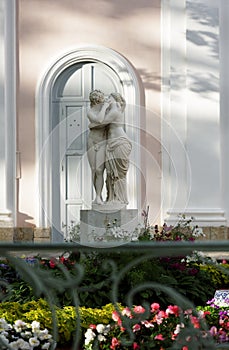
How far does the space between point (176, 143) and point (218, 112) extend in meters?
0.70

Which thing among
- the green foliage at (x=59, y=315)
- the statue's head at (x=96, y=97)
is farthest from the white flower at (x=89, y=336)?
the statue's head at (x=96, y=97)

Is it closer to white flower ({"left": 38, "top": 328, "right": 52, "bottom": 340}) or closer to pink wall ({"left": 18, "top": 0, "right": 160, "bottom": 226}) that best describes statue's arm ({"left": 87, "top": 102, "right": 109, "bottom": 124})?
pink wall ({"left": 18, "top": 0, "right": 160, "bottom": 226})

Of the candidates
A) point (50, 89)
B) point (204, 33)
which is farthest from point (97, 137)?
point (204, 33)

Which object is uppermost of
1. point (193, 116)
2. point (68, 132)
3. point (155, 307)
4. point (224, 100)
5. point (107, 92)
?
point (107, 92)

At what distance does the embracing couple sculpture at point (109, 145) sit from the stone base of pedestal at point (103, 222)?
0.14m

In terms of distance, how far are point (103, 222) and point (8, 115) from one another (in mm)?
3318

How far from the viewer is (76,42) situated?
12312mm

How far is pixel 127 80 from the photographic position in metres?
12.2

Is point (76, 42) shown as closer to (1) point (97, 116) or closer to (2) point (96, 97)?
(2) point (96, 97)

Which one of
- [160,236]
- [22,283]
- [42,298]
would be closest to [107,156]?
[160,236]

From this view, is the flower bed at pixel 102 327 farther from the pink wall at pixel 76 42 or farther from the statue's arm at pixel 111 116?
the pink wall at pixel 76 42

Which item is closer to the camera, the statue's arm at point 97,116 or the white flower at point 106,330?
the white flower at point 106,330

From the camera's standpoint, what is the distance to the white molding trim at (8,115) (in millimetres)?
12008

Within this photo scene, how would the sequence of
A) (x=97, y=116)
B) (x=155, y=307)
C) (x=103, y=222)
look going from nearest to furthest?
(x=155, y=307) → (x=97, y=116) → (x=103, y=222)
